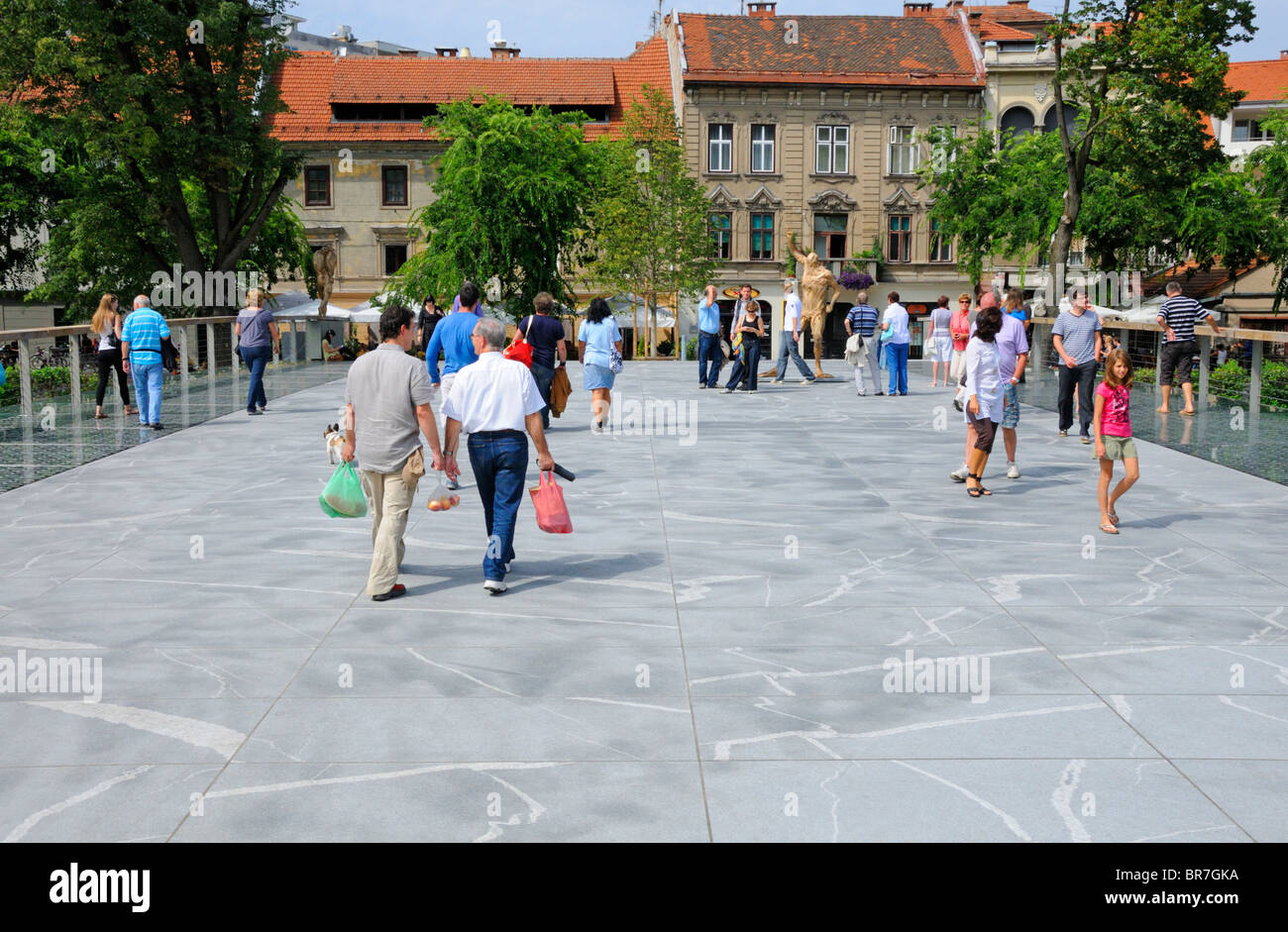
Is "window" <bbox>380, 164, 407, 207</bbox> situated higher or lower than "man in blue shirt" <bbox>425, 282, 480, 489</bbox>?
higher

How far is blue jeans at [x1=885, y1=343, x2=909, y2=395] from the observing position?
78.7 feet

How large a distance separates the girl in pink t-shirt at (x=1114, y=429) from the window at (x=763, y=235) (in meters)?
48.8

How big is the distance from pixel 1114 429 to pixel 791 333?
584 inches

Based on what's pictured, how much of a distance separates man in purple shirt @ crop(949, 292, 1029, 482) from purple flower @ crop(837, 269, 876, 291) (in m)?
43.5

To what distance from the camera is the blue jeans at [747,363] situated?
2377 centimetres

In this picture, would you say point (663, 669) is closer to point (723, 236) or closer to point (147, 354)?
point (147, 354)

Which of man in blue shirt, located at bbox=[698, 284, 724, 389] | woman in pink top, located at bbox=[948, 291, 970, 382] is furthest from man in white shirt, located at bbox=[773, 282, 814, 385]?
woman in pink top, located at bbox=[948, 291, 970, 382]

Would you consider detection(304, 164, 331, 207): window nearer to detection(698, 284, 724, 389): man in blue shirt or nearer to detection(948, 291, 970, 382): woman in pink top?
detection(698, 284, 724, 389): man in blue shirt

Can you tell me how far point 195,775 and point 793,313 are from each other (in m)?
20.5

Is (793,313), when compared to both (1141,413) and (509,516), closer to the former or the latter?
(1141,413)

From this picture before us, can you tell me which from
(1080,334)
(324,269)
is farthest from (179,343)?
(324,269)

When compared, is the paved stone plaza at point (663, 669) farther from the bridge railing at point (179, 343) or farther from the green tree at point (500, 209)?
the green tree at point (500, 209)

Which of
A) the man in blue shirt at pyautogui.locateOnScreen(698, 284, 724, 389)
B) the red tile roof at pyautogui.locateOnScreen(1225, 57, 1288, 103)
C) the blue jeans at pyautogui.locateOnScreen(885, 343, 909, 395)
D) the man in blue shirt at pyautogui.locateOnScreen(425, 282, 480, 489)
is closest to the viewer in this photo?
the man in blue shirt at pyautogui.locateOnScreen(425, 282, 480, 489)
